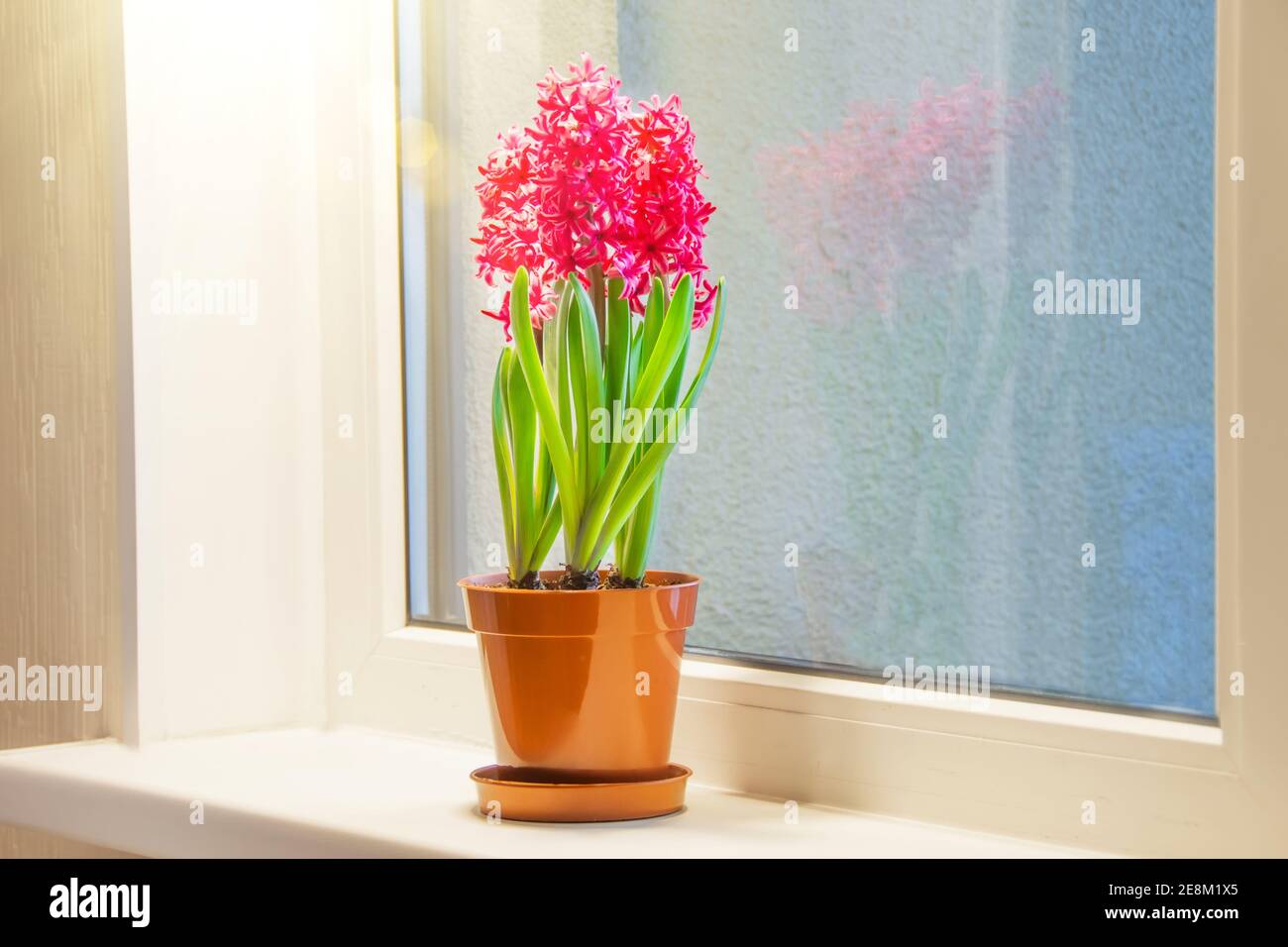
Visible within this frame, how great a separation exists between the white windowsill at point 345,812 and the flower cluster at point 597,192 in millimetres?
336

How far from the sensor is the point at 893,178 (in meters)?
0.88

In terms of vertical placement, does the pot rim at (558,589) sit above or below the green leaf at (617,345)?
below

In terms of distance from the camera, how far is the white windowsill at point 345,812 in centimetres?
80

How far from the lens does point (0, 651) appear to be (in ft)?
3.67

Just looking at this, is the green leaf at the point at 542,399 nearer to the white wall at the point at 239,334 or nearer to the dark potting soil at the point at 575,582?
the dark potting soil at the point at 575,582

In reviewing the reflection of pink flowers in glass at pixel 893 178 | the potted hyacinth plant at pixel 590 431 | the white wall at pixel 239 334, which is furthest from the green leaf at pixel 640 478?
the white wall at pixel 239 334

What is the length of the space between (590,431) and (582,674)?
0.50 feet

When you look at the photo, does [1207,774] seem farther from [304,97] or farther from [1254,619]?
[304,97]

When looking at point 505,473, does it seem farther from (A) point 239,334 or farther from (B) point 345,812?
(A) point 239,334

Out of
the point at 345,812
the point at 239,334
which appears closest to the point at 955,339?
the point at 345,812

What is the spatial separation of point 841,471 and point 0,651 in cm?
72

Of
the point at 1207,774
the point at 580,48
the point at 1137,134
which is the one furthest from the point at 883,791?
the point at 580,48

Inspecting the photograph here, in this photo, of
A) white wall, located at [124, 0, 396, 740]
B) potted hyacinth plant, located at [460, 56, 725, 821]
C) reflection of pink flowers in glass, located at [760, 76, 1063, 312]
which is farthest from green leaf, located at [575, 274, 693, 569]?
white wall, located at [124, 0, 396, 740]

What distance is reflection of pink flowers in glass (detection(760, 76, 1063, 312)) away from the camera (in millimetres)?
827
